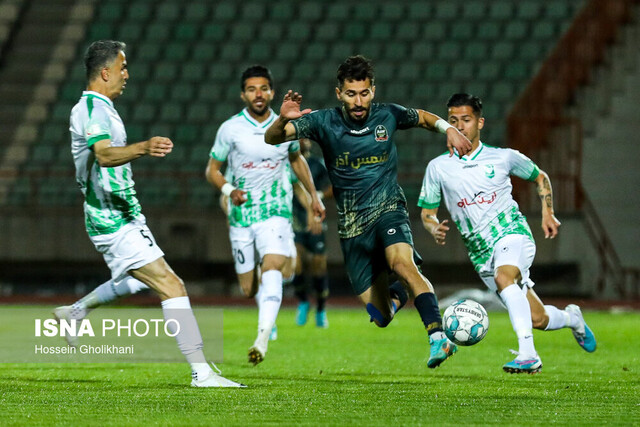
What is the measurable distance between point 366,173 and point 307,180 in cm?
156

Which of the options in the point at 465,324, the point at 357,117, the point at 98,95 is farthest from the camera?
the point at 465,324

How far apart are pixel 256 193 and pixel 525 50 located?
14787mm

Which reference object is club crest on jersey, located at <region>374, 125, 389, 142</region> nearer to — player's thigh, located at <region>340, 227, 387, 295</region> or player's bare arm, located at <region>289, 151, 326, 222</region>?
player's thigh, located at <region>340, 227, 387, 295</region>

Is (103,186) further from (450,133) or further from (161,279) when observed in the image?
(450,133)

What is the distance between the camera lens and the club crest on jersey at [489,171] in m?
8.03

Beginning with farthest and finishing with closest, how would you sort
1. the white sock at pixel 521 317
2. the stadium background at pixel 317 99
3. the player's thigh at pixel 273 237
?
1. the stadium background at pixel 317 99
2. the player's thigh at pixel 273 237
3. the white sock at pixel 521 317

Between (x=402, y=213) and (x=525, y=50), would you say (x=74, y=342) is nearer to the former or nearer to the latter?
(x=402, y=213)

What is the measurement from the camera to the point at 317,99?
878 inches

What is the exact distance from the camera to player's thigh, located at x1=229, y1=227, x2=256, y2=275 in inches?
355

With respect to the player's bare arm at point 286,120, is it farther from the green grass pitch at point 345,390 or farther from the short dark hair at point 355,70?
the green grass pitch at point 345,390

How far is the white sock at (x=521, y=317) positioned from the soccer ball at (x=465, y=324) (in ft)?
0.95

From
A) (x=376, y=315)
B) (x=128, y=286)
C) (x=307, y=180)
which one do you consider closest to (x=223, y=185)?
(x=307, y=180)

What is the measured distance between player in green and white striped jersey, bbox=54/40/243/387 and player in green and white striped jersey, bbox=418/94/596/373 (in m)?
1.99

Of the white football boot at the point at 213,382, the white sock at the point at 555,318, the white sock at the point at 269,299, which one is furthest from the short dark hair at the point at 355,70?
the white sock at the point at 555,318
